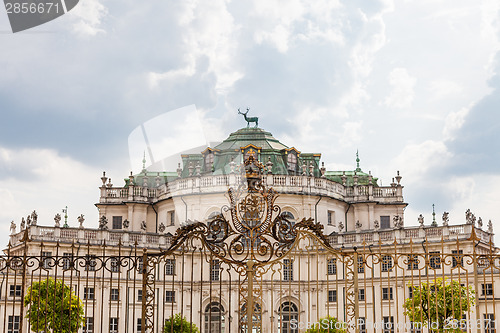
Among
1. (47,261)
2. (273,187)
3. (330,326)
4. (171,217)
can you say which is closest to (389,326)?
(330,326)

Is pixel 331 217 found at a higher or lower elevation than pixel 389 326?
higher

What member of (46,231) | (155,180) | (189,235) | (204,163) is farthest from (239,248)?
(155,180)

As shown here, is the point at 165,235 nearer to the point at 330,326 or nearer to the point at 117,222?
the point at 117,222

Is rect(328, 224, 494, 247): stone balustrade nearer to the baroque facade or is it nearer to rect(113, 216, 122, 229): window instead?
the baroque facade

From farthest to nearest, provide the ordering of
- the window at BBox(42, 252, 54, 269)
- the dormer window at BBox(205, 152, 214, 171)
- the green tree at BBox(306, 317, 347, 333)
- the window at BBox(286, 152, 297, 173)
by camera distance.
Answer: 1. the dormer window at BBox(205, 152, 214, 171)
2. the window at BBox(286, 152, 297, 173)
3. the green tree at BBox(306, 317, 347, 333)
4. the window at BBox(42, 252, 54, 269)

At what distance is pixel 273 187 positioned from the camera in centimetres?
5419

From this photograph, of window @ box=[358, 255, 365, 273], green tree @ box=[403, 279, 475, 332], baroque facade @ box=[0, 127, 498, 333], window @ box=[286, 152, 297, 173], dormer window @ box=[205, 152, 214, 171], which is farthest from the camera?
dormer window @ box=[205, 152, 214, 171]

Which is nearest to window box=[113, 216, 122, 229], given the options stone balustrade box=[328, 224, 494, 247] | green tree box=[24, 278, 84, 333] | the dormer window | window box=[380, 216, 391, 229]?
the dormer window

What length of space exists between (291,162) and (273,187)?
6696mm

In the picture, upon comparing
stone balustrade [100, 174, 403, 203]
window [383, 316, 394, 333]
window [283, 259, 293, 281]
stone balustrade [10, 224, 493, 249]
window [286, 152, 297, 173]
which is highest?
window [286, 152, 297, 173]

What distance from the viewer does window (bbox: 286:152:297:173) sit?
60016 mm

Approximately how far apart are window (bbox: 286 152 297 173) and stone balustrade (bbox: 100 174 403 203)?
363 centimetres

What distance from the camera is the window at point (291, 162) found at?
197ft

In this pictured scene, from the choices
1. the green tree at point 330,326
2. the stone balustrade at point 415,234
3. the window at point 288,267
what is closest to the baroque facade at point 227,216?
the stone balustrade at point 415,234
